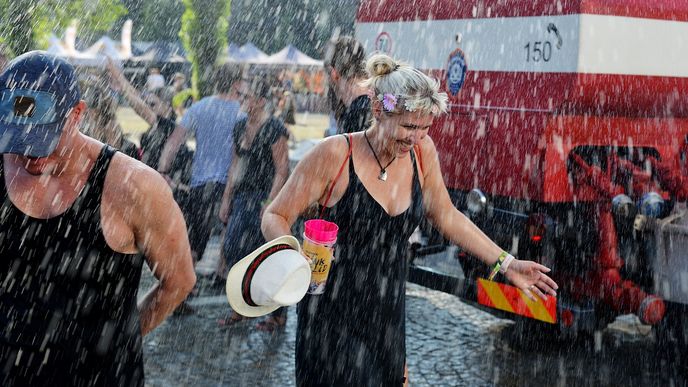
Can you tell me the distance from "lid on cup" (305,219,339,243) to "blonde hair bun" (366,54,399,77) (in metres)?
0.70

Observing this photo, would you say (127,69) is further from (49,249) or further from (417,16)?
(49,249)

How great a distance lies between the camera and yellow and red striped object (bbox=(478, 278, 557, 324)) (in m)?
6.12

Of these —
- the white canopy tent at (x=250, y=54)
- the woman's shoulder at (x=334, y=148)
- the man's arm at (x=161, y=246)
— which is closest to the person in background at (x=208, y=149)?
the woman's shoulder at (x=334, y=148)

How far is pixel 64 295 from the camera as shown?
252 centimetres

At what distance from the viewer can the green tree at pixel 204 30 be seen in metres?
42.7

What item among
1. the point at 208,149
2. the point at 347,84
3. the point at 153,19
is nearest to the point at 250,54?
the point at 153,19

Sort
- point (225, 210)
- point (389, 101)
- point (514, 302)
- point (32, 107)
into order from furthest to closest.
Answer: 1. point (225, 210)
2. point (514, 302)
3. point (389, 101)
4. point (32, 107)

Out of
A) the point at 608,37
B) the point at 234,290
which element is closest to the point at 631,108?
the point at 608,37

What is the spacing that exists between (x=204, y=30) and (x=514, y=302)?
38585 mm

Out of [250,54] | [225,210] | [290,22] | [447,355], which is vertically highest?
[225,210]

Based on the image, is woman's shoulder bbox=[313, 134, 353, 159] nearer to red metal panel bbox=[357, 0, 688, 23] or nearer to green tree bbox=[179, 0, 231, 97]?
red metal panel bbox=[357, 0, 688, 23]

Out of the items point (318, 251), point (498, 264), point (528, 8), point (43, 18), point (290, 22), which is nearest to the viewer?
point (318, 251)

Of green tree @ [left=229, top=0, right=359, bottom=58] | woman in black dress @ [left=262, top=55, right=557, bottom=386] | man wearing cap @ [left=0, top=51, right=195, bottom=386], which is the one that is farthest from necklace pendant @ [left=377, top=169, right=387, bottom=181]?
green tree @ [left=229, top=0, right=359, bottom=58]

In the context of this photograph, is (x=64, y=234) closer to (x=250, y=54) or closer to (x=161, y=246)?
(x=161, y=246)
